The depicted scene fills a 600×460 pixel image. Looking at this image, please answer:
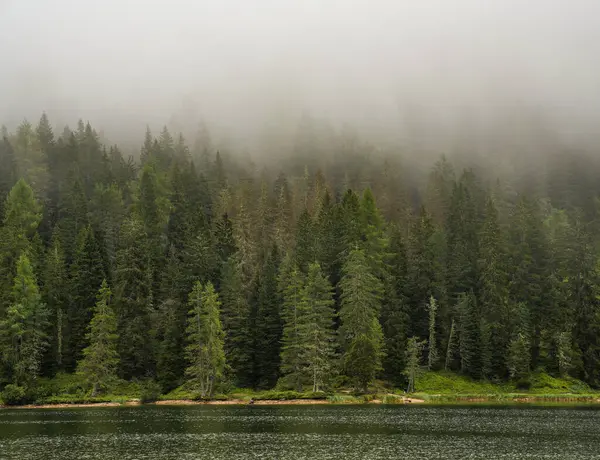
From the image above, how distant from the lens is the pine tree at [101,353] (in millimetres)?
107875

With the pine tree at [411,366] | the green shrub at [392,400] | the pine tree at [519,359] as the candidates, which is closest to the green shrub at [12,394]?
the green shrub at [392,400]

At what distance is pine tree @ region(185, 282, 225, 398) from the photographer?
349ft

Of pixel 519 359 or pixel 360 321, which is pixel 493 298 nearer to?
pixel 519 359

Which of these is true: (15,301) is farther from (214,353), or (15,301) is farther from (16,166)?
(16,166)

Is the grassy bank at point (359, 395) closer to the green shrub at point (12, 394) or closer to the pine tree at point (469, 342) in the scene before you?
the green shrub at point (12, 394)

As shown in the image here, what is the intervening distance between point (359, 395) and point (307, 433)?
136 ft

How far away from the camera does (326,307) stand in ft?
359

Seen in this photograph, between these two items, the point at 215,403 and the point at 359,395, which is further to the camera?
the point at 215,403

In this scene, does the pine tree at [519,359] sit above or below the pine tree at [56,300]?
below

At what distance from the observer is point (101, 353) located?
10956 cm

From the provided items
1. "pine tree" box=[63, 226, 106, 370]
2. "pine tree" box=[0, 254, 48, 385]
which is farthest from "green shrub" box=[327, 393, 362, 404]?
"pine tree" box=[0, 254, 48, 385]

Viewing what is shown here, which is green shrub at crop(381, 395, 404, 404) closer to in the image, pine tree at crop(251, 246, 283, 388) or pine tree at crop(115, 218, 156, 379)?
pine tree at crop(251, 246, 283, 388)

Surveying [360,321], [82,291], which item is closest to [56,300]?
[82,291]

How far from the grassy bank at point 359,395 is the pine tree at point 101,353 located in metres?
2.08
